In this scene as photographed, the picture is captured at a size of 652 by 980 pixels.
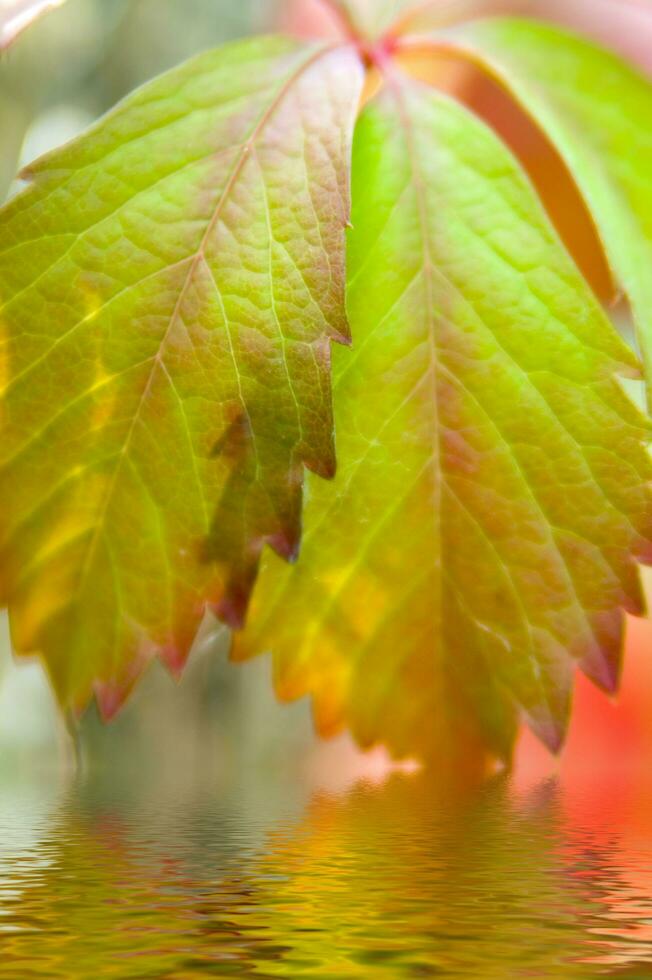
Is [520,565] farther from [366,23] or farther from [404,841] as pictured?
[366,23]

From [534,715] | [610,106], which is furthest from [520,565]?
[610,106]

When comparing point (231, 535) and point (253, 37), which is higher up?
point (253, 37)

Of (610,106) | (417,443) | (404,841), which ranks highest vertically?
(610,106)

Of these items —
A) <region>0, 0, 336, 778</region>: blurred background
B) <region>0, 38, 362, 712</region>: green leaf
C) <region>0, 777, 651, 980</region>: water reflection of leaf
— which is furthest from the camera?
<region>0, 0, 336, 778</region>: blurred background

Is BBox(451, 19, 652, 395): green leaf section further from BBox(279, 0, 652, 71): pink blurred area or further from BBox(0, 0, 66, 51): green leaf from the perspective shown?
BBox(0, 0, 66, 51): green leaf

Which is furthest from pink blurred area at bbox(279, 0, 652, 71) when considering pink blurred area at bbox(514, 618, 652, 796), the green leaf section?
pink blurred area at bbox(514, 618, 652, 796)

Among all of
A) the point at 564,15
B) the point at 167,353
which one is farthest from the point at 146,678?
the point at 564,15
